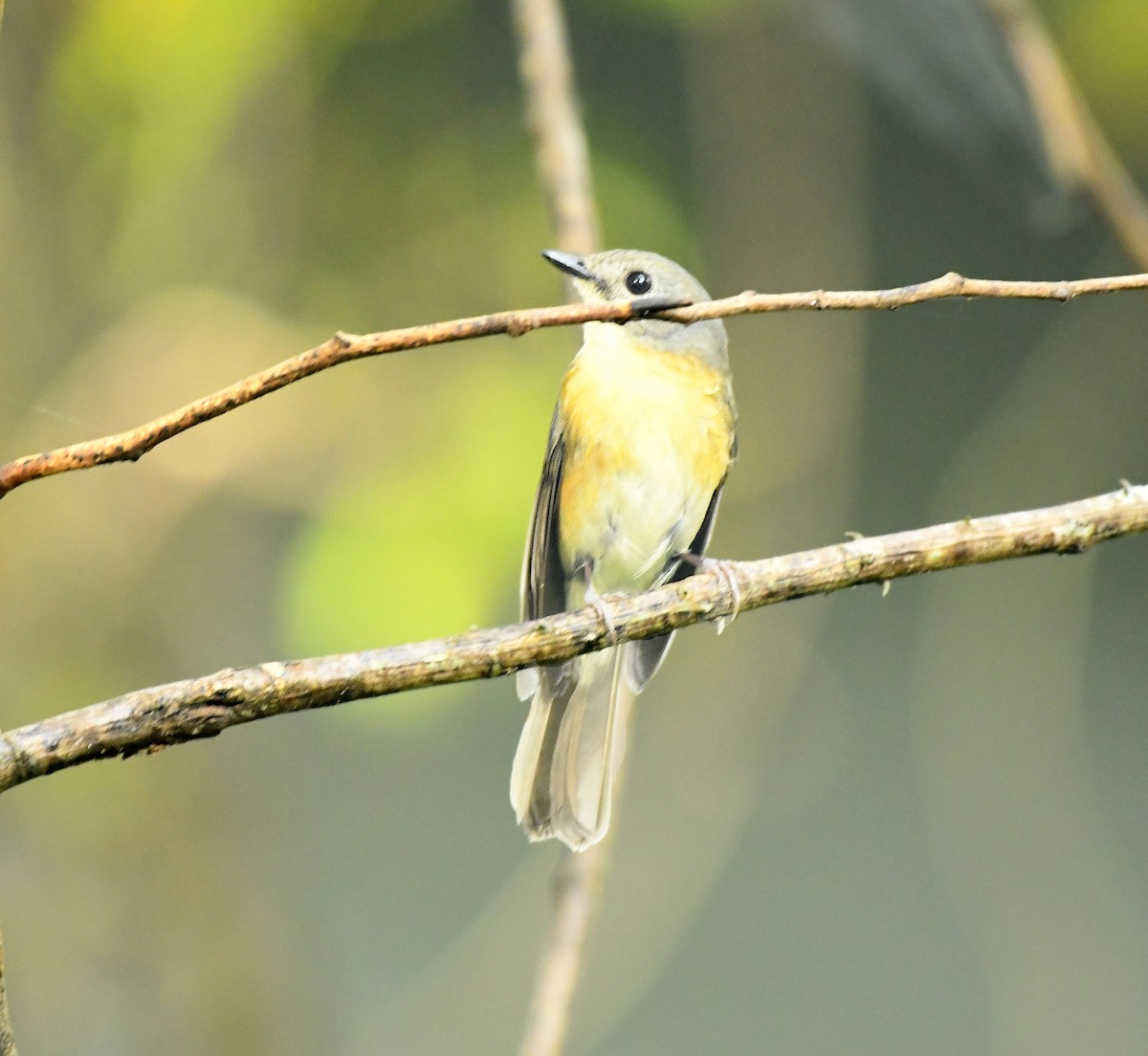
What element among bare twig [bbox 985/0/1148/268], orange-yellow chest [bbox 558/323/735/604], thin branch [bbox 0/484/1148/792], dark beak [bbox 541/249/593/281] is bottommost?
thin branch [bbox 0/484/1148/792]

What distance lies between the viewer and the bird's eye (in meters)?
1.76

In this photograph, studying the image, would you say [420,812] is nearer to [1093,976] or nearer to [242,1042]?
[242,1042]

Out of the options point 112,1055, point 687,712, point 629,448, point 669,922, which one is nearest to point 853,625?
point 687,712

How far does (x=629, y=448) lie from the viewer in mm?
1885

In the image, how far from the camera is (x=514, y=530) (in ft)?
6.73

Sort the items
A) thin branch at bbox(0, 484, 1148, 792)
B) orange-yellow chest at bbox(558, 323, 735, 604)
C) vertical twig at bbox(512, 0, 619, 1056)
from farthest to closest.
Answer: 1. orange-yellow chest at bbox(558, 323, 735, 604)
2. vertical twig at bbox(512, 0, 619, 1056)
3. thin branch at bbox(0, 484, 1148, 792)

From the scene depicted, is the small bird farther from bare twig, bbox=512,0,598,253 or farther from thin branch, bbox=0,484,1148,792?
thin branch, bbox=0,484,1148,792

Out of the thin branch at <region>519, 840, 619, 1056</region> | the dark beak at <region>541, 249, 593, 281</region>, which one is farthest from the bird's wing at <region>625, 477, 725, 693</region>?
the dark beak at <region>541, 249, 593, 281</region>

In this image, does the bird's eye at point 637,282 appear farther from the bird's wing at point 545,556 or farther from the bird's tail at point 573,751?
the bird's tail at point 573,751

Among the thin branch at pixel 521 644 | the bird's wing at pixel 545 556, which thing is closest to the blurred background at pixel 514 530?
the bird's wing at pixel 545 556

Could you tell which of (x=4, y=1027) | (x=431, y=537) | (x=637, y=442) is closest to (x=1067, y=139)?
(x=637, y=442)

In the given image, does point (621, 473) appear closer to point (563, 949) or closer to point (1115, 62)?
point (563, 949)

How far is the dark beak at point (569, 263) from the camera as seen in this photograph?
5.58ft

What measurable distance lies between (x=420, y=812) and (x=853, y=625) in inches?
46.0
